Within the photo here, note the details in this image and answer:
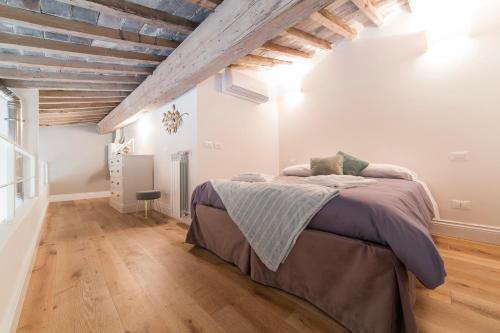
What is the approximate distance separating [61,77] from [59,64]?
0.50m

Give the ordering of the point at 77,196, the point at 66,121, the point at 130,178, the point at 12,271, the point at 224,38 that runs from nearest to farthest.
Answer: the point at 12,271 < the point at 224,38 < the point at 130,178 < the point at 66,121 < the point at 77,196

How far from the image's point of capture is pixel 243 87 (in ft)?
10.1

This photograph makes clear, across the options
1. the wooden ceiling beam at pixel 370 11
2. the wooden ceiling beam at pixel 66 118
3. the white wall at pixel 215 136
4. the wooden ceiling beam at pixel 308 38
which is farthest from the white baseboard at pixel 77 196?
the wooden ceiling beam at pixel 370 11

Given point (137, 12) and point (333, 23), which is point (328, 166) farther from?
point (137, 12)

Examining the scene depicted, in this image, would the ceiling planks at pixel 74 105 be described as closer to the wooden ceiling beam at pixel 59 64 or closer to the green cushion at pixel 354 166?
the wooden ceiling beam at pixel 59 64

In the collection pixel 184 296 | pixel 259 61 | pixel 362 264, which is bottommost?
pixel 184 296

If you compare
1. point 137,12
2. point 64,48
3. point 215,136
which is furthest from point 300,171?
point 64,48

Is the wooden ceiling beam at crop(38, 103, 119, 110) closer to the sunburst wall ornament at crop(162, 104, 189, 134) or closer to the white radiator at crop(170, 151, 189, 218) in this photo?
the sunburst wall ornament at crop(162, 104, 189, 134)

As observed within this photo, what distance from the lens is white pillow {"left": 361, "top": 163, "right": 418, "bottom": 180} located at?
226 centimetres

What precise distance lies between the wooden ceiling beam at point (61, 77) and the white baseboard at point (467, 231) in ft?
14.2

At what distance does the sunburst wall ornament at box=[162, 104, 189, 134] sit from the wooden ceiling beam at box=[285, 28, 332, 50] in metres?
1.72

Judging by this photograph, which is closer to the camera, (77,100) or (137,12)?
(137,12)

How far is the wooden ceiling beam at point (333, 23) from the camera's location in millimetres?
2320

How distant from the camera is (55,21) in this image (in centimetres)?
167
